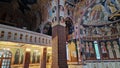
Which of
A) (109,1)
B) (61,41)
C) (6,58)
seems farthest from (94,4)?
(6,58)

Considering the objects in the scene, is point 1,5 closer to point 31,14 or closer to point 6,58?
point 31,14

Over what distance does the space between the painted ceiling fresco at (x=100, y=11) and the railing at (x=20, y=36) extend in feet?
18.3

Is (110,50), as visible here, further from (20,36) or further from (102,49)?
(20,36)

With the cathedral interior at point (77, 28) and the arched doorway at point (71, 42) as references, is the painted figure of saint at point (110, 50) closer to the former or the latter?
the cathedral interior at point (77, 28)

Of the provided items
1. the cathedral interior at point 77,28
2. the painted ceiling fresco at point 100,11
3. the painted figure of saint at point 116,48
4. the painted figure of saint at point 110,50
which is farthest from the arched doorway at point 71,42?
the painted figure of saint at point 116,48

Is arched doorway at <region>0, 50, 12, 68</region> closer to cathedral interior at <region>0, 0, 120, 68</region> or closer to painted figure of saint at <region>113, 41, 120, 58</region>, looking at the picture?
cathedral interior at <region>0, 0, 120, 68</region>

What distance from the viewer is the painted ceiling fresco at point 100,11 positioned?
1016cm

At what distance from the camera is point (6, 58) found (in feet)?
33.8

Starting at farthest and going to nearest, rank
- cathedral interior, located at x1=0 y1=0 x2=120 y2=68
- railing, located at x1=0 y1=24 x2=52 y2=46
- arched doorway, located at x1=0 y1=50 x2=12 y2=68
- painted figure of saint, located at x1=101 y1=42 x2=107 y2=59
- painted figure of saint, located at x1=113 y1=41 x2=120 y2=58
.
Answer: painted figure of saint, located at x1=101 y1=42 x2=107 y2=59
arched doorway, located at x1=0 y1=50 x2=12 y2=68
painted figure of saint, located at x1=113 y1=41 x2=120 y2=58
cathedral interior, located at x1=0 y1=0 x2=120 y2=68
railing, located at x1=0 y1=24 x2=52 y2=46

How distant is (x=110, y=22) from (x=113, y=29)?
2.83 ft

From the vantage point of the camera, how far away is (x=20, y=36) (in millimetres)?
6891

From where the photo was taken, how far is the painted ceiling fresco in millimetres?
10156

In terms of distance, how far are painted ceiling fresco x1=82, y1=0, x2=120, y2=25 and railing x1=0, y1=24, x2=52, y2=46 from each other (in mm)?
5565

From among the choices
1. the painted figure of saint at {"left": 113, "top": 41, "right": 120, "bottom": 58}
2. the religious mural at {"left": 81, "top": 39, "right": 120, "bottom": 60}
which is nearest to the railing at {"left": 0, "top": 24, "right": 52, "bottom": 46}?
the religious mural at {"left": 81, "top": 39, "right": 120, "bottom": 60}
